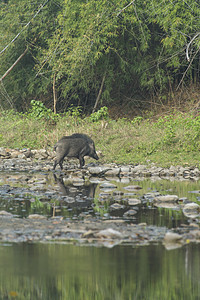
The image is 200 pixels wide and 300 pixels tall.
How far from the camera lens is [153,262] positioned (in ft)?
12.9

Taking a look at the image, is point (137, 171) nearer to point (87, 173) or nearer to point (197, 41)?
point (87, 173)

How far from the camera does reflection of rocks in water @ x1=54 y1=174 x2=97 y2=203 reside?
7050 mm

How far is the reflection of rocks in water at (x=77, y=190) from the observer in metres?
7.05

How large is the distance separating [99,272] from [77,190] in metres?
4.23

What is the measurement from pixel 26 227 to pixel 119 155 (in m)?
7.20

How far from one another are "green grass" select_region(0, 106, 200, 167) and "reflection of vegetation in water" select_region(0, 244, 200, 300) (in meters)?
6.73

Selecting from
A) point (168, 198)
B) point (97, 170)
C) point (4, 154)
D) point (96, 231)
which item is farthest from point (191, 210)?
point (4, 154)

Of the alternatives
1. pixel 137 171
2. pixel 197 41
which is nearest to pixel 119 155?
pixel 137 171

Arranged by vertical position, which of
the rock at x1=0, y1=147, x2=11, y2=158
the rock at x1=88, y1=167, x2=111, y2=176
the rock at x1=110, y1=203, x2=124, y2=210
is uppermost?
the rock at x1=110, y1=203, x2=124, y2=210

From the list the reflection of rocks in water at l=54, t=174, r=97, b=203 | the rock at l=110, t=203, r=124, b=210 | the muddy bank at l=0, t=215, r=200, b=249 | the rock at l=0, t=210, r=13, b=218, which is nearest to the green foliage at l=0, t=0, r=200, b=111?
the reflection of rocks in water at l=54, t=174, r=97, b=203

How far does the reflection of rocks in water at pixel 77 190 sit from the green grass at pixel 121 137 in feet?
8.63

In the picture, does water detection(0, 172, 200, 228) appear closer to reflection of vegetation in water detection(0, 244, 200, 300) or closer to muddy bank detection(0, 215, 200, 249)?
muddy bank detection(0, 215, 200, 249)

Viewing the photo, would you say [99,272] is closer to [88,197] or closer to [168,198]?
[168,198]

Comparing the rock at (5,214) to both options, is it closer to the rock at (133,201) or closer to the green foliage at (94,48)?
the rock at (133,201)
